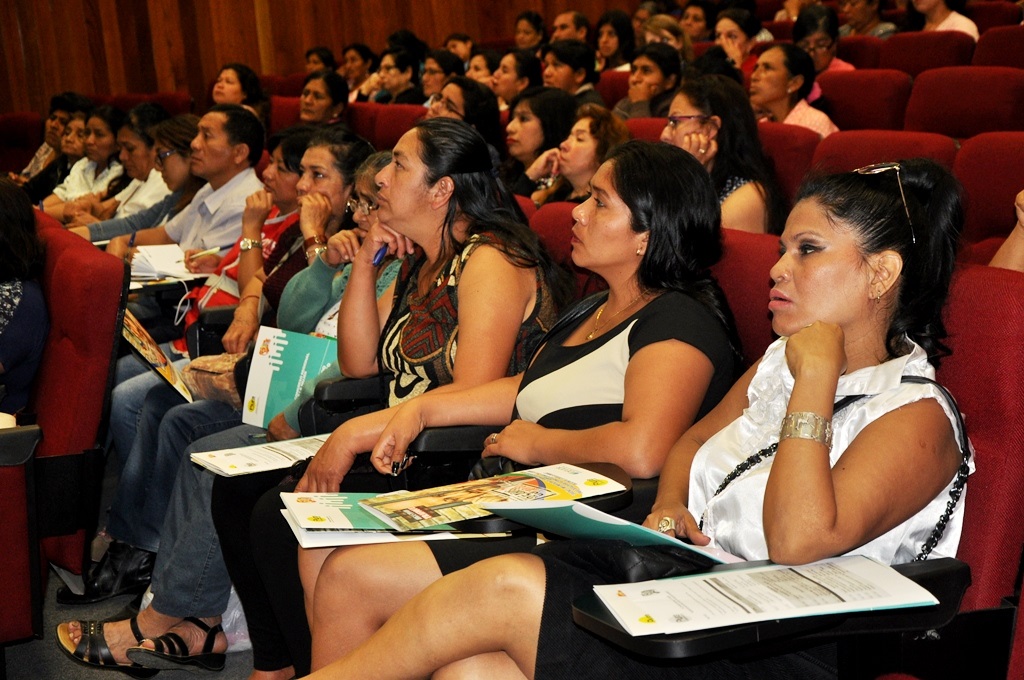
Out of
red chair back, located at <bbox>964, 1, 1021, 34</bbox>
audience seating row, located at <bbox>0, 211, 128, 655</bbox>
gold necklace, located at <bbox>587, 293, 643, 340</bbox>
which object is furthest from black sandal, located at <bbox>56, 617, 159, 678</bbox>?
red chair back, located at <bbox>964, 1, 1021, 34</bbox>

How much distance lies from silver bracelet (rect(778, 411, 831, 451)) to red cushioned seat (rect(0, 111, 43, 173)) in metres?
7.56

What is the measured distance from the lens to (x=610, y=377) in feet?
5.87

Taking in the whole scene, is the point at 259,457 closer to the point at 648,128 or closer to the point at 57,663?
the point at 57,663

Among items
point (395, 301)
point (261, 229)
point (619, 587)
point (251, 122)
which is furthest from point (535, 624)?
point (251, 122)

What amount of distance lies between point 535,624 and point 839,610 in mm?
389

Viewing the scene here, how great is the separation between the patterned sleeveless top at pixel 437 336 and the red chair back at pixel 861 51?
3.99 metres

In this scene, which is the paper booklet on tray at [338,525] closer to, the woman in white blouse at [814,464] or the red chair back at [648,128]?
the woman in white blouse at [814,464]

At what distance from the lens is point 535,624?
129 cm

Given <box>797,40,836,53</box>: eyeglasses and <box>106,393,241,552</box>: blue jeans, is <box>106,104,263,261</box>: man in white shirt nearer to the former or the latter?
<box>106,393,241,552</box>: blue jeans

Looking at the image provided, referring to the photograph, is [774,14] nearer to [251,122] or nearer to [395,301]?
[251,122]

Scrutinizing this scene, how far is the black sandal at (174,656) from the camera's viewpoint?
2.16 metres

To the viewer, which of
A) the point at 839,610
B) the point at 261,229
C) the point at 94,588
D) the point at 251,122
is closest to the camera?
the point at 839,610

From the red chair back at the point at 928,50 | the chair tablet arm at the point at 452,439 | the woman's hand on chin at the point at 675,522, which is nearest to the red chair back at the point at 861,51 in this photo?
the red chair back at the point at 928,50

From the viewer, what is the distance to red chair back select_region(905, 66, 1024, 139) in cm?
359
